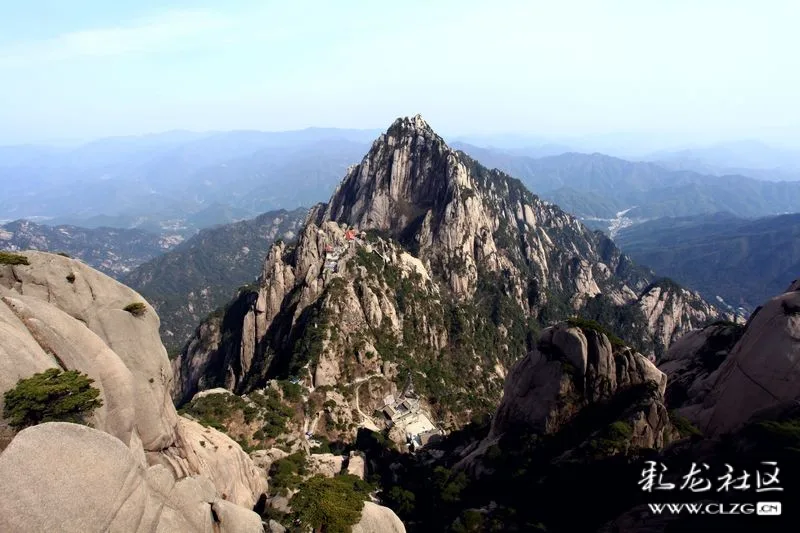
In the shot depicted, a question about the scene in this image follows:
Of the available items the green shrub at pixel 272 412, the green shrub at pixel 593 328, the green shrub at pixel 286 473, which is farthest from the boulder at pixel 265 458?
the green shrub at pixel 593 328

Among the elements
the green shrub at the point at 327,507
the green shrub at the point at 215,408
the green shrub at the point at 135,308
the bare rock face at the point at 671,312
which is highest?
the green shrub at the point at 135,308

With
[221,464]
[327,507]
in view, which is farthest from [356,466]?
[327,507]

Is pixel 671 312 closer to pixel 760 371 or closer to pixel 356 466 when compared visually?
pixel 760 371

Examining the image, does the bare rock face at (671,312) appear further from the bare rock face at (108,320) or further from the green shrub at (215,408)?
the bare rock face at (108,320)

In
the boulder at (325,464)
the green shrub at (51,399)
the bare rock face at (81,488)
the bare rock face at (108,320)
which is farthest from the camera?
the boulder at (325,464)

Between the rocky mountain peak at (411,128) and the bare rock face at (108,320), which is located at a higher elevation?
the rocky mountain peak at (411,128)
